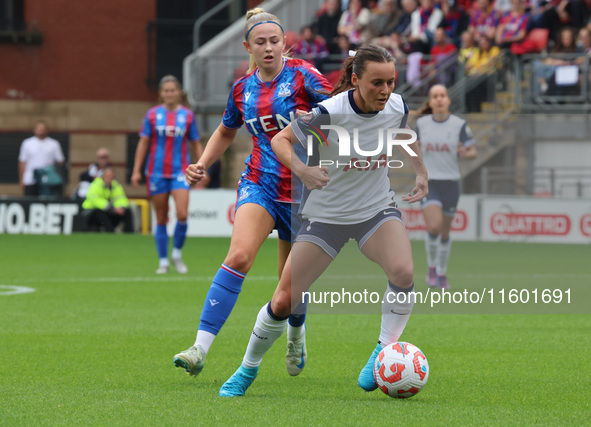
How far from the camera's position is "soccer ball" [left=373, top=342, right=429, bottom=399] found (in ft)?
18.5

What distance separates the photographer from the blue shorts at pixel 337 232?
5.74 metres

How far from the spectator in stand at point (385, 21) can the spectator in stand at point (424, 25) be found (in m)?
0.96

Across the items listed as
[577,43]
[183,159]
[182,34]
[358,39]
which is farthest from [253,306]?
[182,34]

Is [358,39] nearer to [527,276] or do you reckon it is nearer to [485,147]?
[485,147]

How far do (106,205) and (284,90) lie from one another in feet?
50.1

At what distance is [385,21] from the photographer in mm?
23891

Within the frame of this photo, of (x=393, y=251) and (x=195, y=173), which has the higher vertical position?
(x=195, y=173)

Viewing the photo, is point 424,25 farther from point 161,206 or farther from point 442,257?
point 442,257

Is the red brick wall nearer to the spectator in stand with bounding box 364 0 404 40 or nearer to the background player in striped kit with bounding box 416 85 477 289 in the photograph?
the spectator in stand with bounding box 364 0 404 40

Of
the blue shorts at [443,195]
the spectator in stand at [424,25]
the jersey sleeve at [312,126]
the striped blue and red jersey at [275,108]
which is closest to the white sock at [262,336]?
the striped blue and red jersey at [275,108]

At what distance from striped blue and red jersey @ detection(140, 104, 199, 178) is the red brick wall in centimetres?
1600

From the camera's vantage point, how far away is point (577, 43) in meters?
20.2

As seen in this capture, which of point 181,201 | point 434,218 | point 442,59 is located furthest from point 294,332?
point 442,59

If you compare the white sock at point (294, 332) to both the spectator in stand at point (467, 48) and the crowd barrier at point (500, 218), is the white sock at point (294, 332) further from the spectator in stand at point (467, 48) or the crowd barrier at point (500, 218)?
the spectator in stand at point (467, 48)
